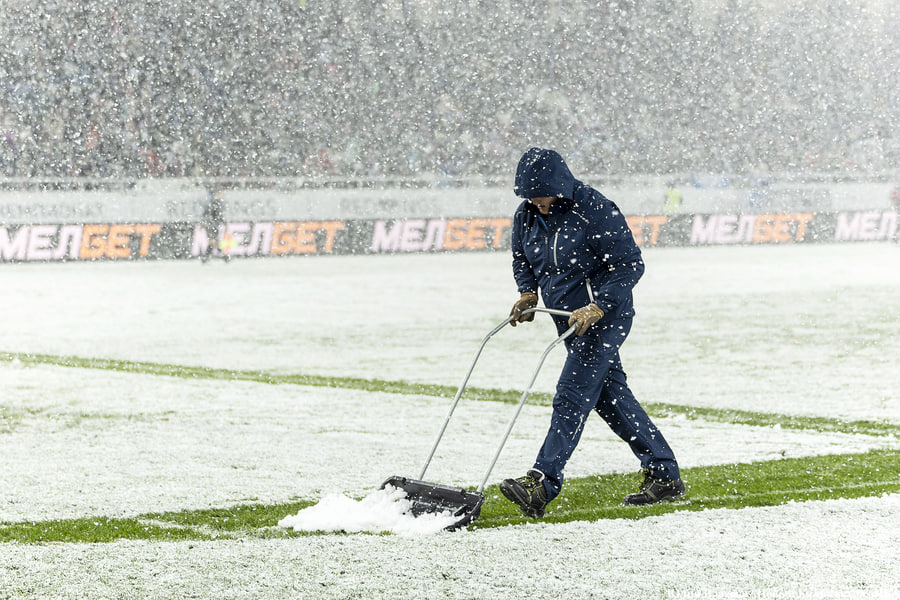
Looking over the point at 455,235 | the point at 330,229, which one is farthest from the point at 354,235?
the point at 455,235

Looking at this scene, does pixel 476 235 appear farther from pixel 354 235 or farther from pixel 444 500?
pixel 444 500

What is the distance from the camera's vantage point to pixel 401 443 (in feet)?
18.0

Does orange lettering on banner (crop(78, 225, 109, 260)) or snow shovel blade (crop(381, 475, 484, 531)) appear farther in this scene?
orange lettering on banner (crop(78, 225, 109, 260))

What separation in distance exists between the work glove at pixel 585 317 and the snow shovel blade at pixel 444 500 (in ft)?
1.99

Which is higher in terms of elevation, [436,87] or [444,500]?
[444,500]

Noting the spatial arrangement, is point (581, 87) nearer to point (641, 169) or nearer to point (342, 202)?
point (641, 169)

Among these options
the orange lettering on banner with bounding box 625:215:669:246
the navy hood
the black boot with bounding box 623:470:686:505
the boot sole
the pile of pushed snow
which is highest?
the navy hood

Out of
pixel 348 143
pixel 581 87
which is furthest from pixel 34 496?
pixel 581 87

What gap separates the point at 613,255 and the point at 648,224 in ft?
56.0

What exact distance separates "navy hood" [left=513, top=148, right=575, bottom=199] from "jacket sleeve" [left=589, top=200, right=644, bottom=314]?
170mm

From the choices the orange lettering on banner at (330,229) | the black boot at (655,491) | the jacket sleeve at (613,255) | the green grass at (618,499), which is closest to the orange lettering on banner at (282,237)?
the orange lettering on banner at (330,229)

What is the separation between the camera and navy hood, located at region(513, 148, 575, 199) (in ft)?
12.0

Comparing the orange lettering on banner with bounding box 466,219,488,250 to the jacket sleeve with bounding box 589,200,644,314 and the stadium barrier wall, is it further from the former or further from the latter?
the jacket sleeve with bounding box 589,200,644,314

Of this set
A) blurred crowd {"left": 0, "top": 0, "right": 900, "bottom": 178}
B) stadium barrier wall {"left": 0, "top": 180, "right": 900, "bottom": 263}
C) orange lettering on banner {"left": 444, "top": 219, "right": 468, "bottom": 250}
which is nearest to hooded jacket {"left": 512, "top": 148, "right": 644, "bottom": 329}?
stadium barrier wall {"left": 0, "top": 180, "right": 900, "bottom": 263}
